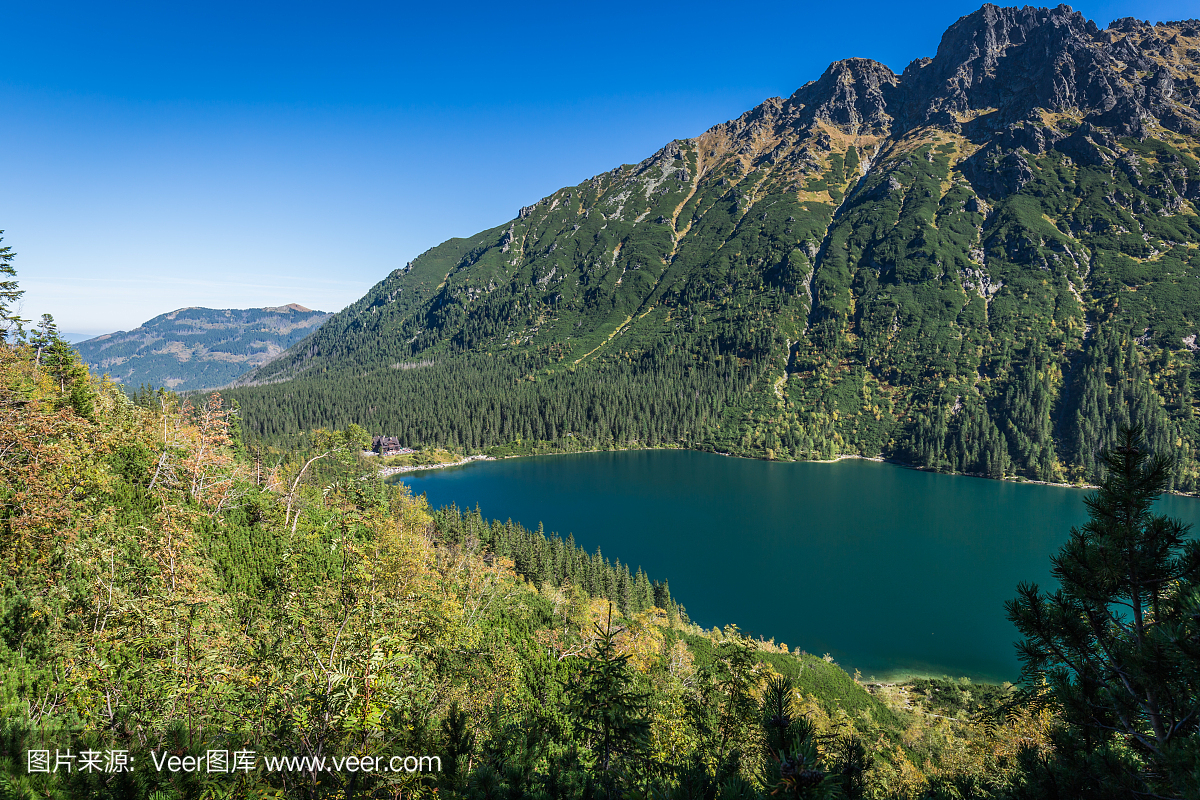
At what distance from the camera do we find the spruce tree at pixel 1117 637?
5539mm

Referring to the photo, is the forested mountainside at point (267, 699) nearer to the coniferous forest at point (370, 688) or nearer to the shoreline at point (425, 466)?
the coniferous forest at point (370, 688)

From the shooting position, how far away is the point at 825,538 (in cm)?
9662

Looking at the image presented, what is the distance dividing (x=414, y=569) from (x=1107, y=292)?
876 ft

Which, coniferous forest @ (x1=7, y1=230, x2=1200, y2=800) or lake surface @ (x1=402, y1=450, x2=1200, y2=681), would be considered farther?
lake surface @ (x1=402, y1=450, x2=1200, y2=681)

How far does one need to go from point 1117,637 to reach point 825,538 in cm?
9983

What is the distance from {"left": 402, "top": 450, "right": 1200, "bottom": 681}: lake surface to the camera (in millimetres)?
64625

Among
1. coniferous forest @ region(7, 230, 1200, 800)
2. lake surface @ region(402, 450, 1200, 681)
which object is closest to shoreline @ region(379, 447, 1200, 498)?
lake surface @ region(402, 450, 1200, 681)

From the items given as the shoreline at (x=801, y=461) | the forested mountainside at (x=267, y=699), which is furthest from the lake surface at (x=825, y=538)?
the forested mountainside at (x=267, y=699)

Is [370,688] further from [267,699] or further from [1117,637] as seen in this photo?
[1117,637]

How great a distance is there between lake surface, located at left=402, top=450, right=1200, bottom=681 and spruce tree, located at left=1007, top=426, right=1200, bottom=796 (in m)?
60.0

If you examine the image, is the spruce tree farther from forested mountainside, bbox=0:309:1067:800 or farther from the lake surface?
the lake surface

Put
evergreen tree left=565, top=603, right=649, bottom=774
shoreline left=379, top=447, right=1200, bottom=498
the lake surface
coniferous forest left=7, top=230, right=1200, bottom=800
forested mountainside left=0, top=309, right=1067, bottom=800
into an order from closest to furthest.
A: coniferous forest left=7, top=230, right=1200, bottom=800
forested mountainside left=0, top=309, right=1067, bottom=800
evergreen tree left=565, top=603, right=649, bottom=774
the lake surface
shoreline left=379, top=447, right=1200, bottom=498

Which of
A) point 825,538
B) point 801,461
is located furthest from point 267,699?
point 801,461

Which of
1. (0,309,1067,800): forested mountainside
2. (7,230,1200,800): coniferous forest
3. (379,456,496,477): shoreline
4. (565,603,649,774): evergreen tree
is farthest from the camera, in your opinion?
(379,456,496,477): shoreline
